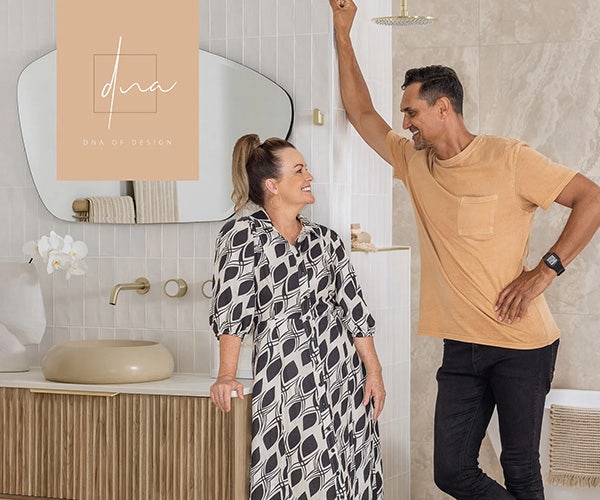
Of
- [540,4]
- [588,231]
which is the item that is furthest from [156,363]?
[540,4]

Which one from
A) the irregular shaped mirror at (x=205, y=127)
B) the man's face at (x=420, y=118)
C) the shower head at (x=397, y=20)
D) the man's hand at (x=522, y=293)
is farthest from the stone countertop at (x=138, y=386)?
the shower head at (x=397, y=20)

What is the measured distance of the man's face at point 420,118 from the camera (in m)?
3.08

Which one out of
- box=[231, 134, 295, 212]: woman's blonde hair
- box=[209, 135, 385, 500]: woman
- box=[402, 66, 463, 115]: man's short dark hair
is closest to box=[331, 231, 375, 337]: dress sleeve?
box=[209, 135, 385, 500]: woman

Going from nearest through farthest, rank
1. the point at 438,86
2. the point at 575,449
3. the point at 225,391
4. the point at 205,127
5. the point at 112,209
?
the point at 225,391
the point at 438,86
the point at 205,127
the point at 112,209
the point at 575,449

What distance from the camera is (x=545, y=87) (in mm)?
4238

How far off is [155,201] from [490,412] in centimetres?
127

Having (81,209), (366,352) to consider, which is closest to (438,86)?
(366,352)

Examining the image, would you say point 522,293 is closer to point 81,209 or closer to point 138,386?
point 138,386

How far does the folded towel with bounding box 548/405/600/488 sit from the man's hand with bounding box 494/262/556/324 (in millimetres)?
1073

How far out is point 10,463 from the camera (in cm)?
323

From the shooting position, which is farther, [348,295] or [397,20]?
[397,20]

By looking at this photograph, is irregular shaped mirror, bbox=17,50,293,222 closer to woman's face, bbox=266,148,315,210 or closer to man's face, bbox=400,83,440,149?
woman's face, bbox=266,148,315,210

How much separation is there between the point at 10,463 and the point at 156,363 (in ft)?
1.87

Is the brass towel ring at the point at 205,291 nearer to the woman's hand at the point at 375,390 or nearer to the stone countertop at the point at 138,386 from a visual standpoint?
the stone countertop at the point at 138,386
